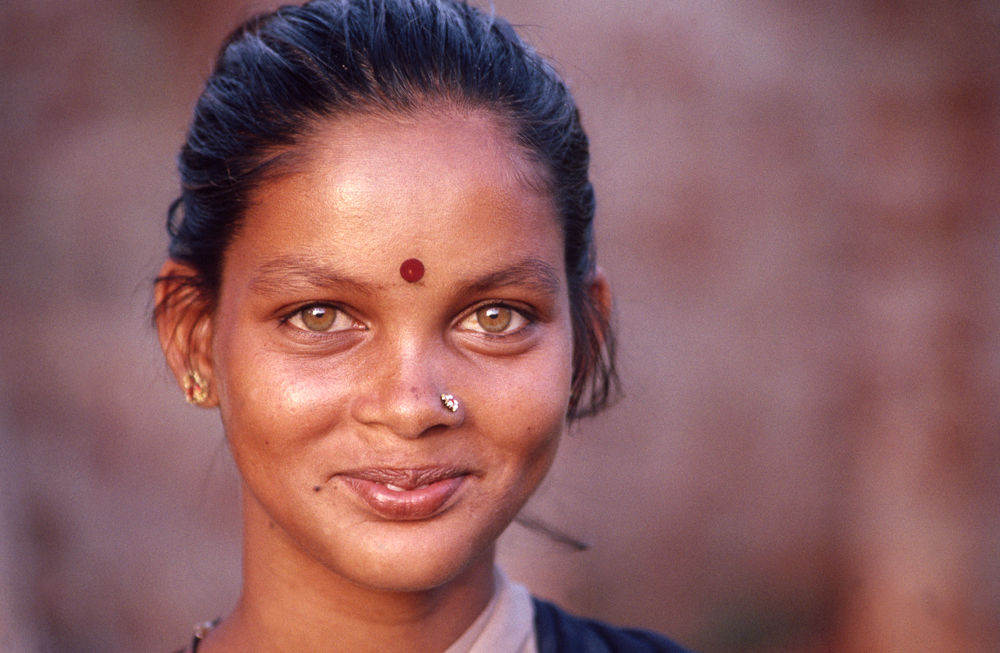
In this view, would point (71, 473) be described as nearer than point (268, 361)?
No

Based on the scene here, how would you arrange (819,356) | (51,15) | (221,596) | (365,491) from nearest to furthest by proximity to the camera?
(365,491)
(51,15)
(221,596)
(819,356)

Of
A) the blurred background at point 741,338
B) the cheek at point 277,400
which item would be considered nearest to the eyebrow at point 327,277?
the cheek at point 277,400

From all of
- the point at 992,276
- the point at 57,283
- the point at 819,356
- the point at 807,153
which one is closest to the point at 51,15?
the point at 57,283

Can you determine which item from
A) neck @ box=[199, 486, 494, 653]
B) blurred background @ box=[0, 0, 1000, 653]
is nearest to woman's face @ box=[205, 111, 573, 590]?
neck @ box=[199, 486, 494, 653]

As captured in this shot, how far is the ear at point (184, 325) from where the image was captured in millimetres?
1955

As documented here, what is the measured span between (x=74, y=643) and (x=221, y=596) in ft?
1.56

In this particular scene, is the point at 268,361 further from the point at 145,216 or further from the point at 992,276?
the point at 992,276

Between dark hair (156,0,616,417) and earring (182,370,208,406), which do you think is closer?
dark hair (156,0,616,417)

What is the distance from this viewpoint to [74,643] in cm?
355

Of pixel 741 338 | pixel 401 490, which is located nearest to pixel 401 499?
pixel 401 490

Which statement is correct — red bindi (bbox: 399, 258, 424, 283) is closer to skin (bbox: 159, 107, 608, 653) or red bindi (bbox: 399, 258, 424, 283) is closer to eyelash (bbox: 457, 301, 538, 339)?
skin (bbox: 159, 107, 608, 653)

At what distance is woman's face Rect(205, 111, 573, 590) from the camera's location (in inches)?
66.9

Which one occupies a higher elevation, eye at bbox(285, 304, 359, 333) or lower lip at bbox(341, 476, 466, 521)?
eye at bbox(285, 304, 359, 333)

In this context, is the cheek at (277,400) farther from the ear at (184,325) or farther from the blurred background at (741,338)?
the blurred background at (741,338)
